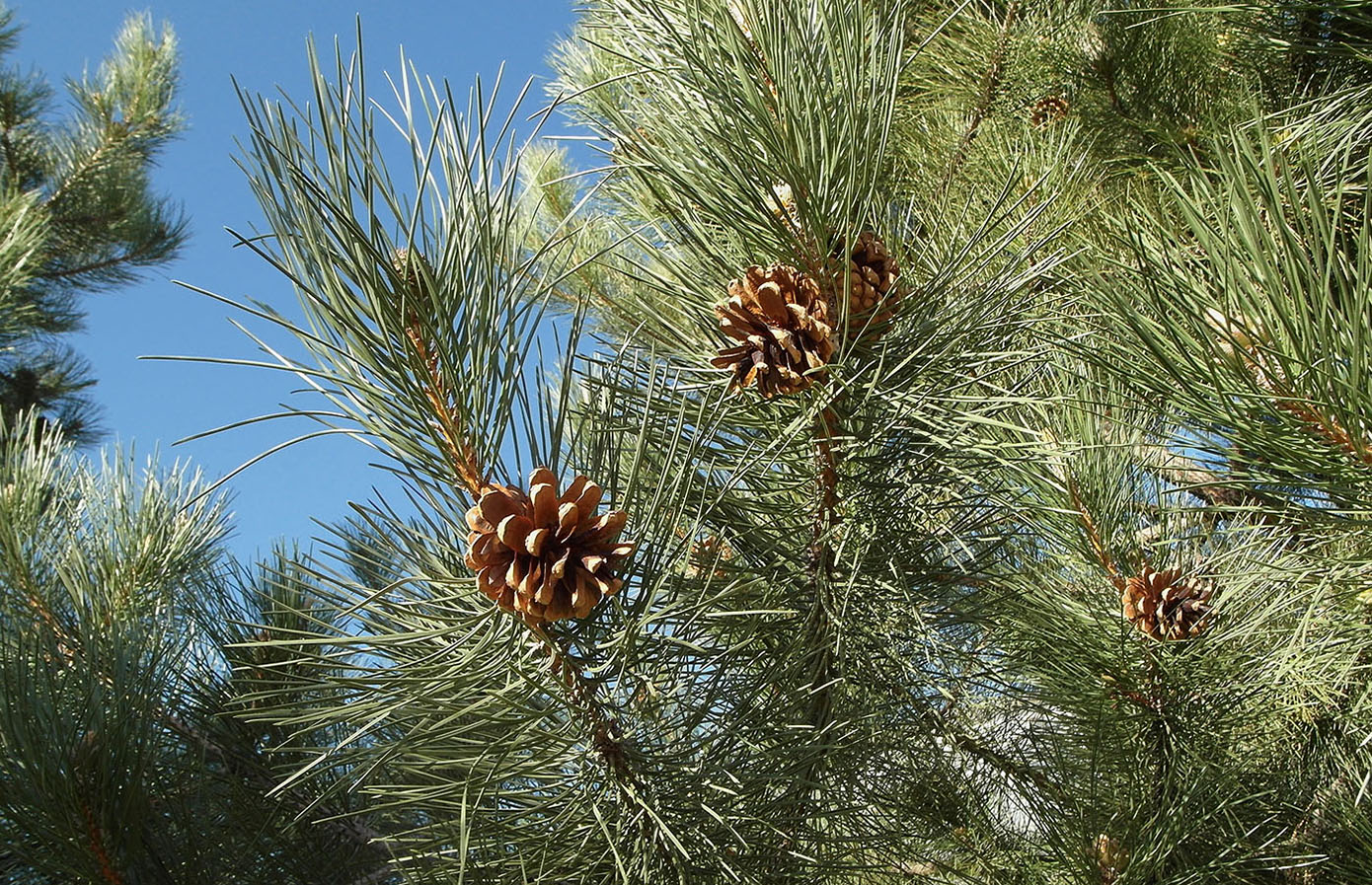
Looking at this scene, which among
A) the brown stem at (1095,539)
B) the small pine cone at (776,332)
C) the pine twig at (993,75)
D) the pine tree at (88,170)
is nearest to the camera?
the small pine cone at (776,332)

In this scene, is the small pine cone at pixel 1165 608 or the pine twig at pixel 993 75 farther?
the pine twig at pixel 993 75

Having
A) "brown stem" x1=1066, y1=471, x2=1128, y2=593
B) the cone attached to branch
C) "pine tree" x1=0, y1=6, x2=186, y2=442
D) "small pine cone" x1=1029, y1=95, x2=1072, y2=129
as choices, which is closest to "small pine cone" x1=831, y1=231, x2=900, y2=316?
the cone attached to branch

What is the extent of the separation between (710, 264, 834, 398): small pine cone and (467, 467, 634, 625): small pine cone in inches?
8.7

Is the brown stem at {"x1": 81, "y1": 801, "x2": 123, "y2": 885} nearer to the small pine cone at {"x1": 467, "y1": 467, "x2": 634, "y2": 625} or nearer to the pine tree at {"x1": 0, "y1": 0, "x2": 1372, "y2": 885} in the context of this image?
the pine tree at {"x1": 0, "y1": 0, "x2": 1372, "y2": 885}

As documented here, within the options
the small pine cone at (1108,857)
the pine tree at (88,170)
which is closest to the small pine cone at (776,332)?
the small pine cone at (1108,857)

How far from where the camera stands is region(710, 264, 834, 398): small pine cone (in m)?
0.75

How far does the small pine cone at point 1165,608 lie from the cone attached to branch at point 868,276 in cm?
64

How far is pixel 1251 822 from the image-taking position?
120 centimetres

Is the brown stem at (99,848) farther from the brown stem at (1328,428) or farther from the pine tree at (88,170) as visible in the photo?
the pine tree at (88,170)

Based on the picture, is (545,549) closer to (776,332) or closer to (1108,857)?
(776,332)

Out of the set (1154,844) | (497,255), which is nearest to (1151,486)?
(1154,844)

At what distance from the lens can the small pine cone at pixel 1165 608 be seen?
3.97 feet

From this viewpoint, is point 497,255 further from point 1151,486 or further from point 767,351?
point 1151,486

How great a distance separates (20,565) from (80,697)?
0.41 m
